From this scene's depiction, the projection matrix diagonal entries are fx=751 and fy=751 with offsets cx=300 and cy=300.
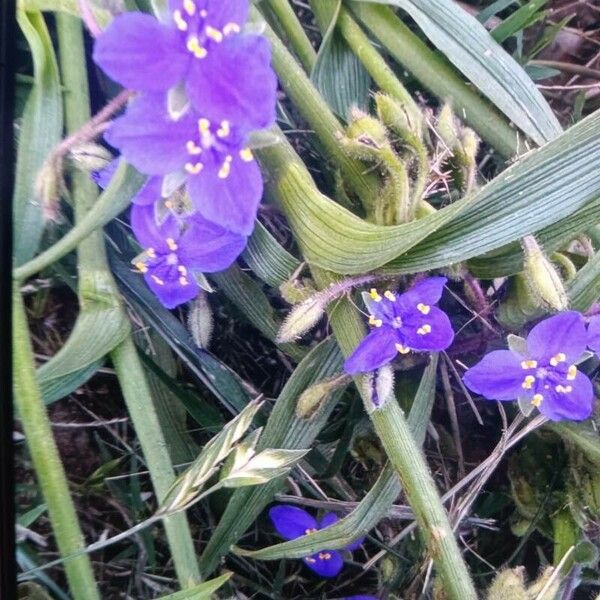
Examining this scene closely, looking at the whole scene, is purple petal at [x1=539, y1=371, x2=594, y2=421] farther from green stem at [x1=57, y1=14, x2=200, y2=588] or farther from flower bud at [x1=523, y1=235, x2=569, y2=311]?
green stem at [x1=57, y1=14, x2=200, y2=588]

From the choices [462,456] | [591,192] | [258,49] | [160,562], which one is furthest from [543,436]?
[258,49]

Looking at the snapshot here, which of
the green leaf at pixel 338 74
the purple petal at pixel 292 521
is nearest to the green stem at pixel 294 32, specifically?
the green leaf at pixel 338 74

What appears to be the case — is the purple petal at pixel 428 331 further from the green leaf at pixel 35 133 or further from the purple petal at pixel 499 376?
the green leaf at pixel 35 133

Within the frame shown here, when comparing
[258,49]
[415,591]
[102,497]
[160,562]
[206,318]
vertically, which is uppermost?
[258,49]

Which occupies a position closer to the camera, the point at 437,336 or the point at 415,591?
the point at 437,336

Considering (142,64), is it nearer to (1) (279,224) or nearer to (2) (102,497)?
(1) (279,224)

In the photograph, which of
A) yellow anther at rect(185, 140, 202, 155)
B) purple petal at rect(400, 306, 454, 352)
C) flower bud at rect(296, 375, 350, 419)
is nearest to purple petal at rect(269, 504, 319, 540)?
flower bud at rect(296, 375, 350, 419)
